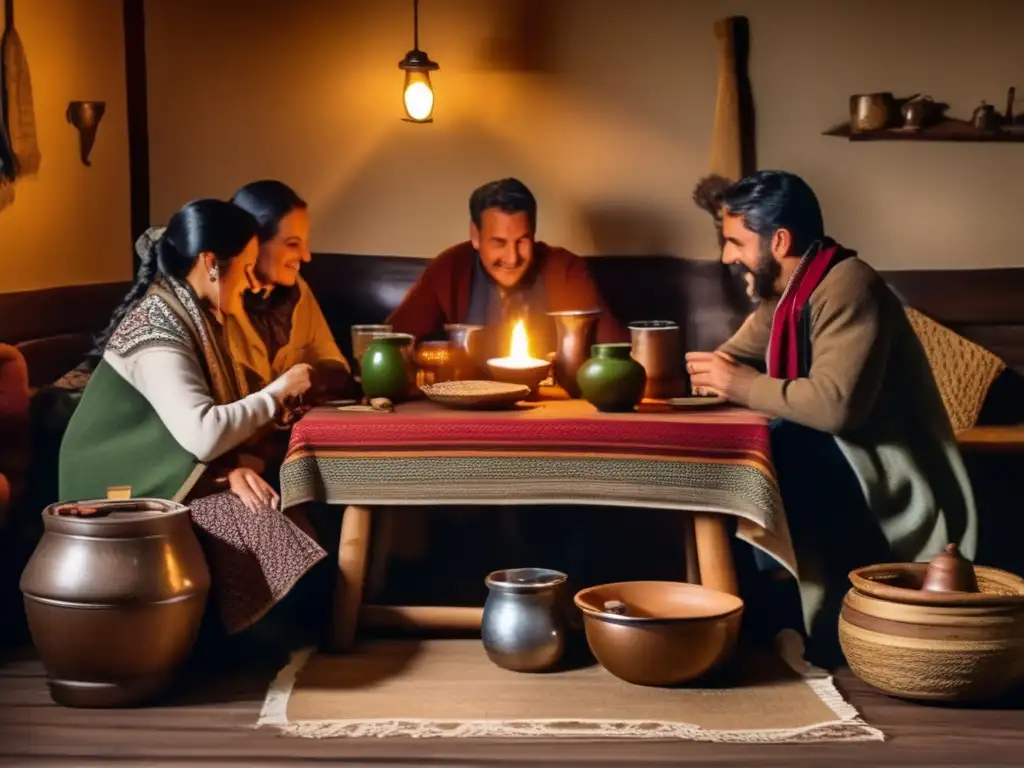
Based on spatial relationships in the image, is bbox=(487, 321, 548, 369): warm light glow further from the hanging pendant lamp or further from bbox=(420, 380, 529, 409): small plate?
the hanging pendant lamp

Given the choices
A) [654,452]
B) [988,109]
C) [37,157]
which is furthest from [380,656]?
[988,109]

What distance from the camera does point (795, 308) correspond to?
14.1 ft

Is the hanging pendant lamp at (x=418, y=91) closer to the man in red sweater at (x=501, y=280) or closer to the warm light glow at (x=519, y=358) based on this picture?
the man in red sweater at (x=501, y=280)

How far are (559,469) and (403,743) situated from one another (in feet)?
2.87

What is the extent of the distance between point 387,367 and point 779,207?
125 centimetres

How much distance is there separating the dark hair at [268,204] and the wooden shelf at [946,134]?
7.42ft

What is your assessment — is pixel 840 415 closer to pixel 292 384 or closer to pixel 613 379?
pixel 613 379

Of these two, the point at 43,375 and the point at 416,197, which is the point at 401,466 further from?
the point at 416,197

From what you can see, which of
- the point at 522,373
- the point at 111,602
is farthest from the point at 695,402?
the point at 111,602

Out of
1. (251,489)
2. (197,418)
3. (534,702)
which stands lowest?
(534,702)

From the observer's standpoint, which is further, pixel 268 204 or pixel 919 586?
pixel 268 204

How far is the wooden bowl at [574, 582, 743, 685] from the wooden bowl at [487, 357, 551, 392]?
644mm

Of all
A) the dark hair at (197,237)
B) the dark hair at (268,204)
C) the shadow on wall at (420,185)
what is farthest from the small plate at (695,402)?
the shadow on wall at (420,185)

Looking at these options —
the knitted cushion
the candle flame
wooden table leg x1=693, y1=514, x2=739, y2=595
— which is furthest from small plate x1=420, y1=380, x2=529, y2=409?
the knitted cushion
